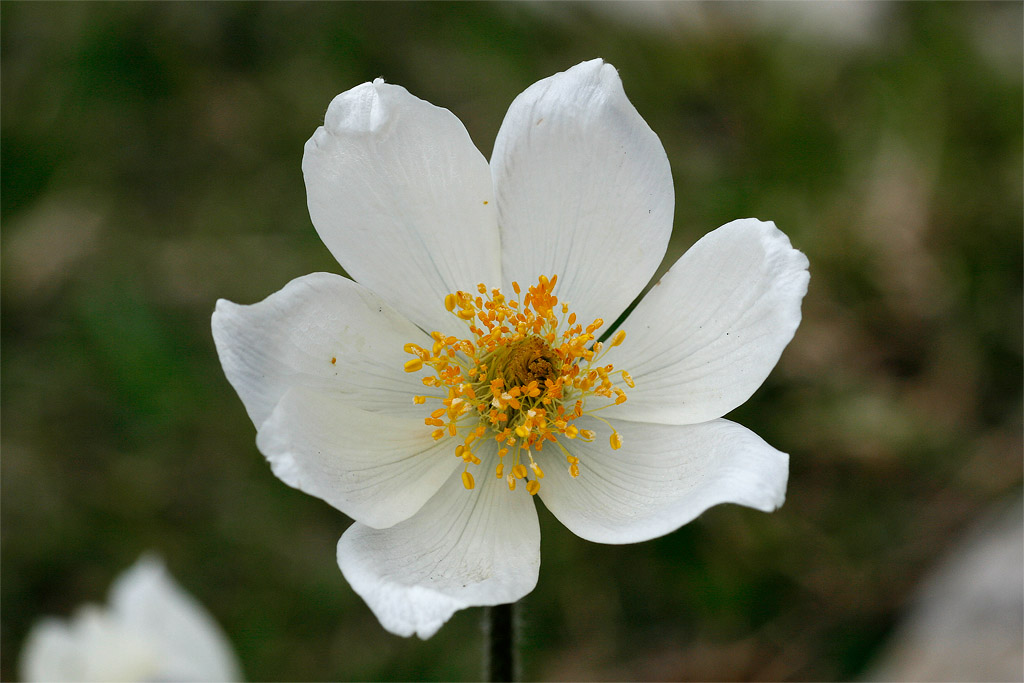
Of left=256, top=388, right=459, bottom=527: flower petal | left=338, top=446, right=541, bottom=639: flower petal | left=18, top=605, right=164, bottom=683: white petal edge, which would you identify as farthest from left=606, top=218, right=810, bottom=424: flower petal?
left=18, top=605, right=164, bottom=683: white petal edge

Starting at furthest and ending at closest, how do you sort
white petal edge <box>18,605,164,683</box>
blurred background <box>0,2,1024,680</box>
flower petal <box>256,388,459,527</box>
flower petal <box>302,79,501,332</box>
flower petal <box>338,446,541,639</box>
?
blurred background <box>0,2,1024,680</box>, white petal edge <box>18,605,164,683</box>, flower petal <box>302,79,501,332</box>, flower petal <box>256,388,459,527</box>, flower petal <box>338,446,541,639</box>

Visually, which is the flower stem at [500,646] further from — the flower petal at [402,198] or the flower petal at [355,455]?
the flower petal at [402,198]

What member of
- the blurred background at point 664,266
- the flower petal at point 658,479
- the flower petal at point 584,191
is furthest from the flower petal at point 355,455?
the blurred background at point 664,266

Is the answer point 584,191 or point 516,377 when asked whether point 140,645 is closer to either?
point 516,377

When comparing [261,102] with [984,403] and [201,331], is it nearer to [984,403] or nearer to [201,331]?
[201,331]

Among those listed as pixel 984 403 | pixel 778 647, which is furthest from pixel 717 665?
pixel 984 403

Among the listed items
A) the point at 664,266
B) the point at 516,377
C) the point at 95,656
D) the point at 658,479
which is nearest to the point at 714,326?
the point at 658,479

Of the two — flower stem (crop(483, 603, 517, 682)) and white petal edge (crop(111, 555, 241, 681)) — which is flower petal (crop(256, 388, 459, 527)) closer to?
flower stem (crop(483, 603, 517, 682))
